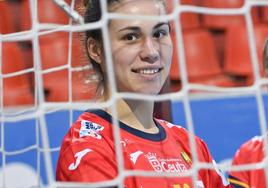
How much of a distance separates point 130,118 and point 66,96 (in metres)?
0.86

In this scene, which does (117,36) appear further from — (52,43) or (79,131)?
(52,43)

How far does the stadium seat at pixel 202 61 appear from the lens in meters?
1.77

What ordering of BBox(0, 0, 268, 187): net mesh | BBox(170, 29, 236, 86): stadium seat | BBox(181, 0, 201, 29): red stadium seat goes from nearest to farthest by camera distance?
BBox(0, 0, 268, 187): net mesh → BBox(170, 29, 236, 86): stadium seat → BBox(181, 0, 201, 29): red stadium seat

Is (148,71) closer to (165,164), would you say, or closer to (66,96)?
(165,164)

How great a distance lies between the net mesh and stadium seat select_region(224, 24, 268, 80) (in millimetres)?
224

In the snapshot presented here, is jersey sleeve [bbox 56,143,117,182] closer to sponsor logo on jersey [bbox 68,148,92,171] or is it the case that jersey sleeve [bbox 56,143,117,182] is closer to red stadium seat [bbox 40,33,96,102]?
sponsor logo on jersey [bbox 68,148,92,171]

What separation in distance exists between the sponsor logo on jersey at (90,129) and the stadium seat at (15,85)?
851 mm

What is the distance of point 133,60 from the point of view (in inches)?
26.5

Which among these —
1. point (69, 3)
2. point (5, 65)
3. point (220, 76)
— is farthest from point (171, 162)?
point (220, 76)

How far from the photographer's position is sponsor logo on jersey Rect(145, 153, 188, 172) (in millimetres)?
713

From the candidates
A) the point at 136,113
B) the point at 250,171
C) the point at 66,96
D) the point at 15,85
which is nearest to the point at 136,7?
the point at 136,113

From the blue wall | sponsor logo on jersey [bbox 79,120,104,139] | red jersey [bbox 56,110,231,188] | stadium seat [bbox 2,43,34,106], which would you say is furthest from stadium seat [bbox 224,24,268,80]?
sponsor logo on jersey [bbox 79,120,104,139]

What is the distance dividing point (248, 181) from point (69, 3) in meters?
0.46

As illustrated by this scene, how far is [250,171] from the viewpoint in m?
1.12
